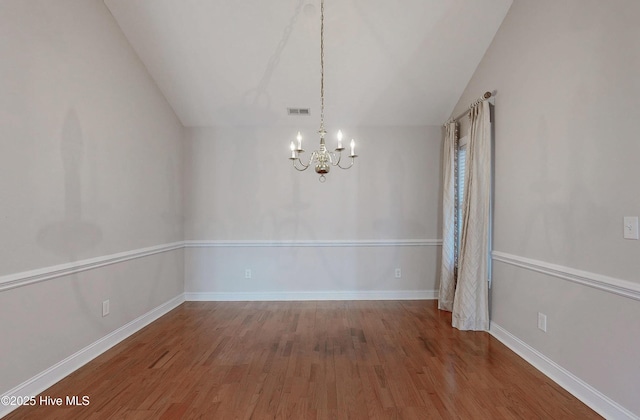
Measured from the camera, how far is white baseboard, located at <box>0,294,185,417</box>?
2191 millimetres

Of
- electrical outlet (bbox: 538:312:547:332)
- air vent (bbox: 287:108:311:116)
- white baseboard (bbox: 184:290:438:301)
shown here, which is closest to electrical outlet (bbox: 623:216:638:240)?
electrical outlet (bbox: 538:312:547:332)

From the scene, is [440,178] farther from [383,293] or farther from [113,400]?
[113,400]

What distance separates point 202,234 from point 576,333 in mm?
4338

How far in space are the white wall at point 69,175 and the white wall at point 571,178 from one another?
3.85 meters

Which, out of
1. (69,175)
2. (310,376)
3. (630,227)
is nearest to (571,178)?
(630,227)

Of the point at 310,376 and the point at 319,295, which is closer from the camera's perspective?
the point at 310,376

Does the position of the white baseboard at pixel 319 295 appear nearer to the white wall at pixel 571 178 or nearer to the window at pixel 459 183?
the window at pixel 459 183

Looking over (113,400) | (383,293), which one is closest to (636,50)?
(383,293)

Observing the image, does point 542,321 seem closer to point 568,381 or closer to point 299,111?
point 568,381

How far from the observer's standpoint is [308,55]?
12.0 ft

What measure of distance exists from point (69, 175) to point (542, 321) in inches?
159

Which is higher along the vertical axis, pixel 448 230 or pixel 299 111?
pixel 299 111

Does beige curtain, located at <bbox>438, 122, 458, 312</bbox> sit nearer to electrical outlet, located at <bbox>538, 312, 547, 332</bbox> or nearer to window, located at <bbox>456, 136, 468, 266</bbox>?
window, located at <bbox>456, 136, 468, 266</bbox>

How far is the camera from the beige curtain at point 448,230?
424 cm
